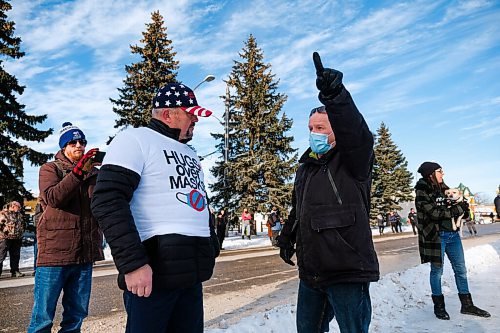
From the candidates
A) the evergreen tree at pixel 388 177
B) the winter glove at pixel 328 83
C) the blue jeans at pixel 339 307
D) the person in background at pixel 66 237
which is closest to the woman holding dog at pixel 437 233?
the blue jeans at pixel 339 307

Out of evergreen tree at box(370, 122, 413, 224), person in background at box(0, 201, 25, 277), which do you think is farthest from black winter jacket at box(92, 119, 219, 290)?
evergreen tree at box(370, 122, 413, 224)

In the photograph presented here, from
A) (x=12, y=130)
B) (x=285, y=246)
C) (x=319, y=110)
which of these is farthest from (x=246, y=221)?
(x=319, y=110)

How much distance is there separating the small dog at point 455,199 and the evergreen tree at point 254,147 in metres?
22.0

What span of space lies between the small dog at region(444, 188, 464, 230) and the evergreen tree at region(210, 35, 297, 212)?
22.0m

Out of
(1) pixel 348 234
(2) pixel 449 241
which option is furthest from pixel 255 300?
(1) pixel 348 234

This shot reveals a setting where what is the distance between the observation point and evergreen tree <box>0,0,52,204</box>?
18.6 m

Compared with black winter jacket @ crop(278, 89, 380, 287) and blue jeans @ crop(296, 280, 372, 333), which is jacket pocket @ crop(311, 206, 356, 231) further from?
blue jeans @ crop(296, 280, 372, 333)

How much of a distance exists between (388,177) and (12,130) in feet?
122

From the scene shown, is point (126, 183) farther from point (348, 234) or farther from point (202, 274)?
point (348, 234)

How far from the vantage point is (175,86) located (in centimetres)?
264

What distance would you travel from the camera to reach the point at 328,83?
2309 millimetres

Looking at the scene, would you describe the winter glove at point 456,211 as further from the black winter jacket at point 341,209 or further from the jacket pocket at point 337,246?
the jacket pocket at point 337,246

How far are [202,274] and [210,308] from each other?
455cm

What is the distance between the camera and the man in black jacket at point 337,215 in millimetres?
2348
